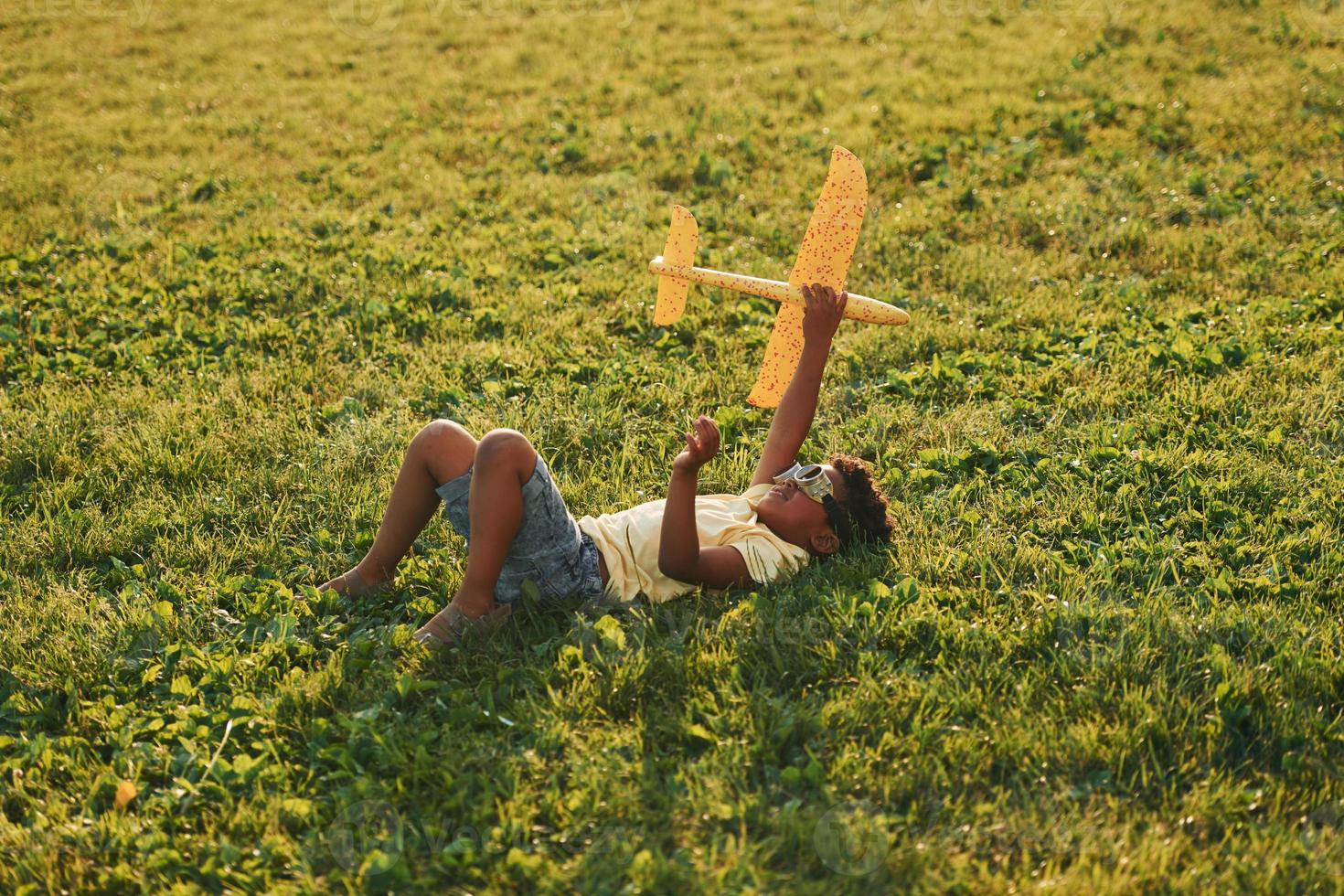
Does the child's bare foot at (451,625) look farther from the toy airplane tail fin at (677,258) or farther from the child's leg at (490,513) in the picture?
the toy airplane tail fin at (677,258)

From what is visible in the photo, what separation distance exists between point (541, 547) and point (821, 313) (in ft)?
4.44

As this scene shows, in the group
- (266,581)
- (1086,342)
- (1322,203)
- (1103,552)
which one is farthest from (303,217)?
(1322,203)

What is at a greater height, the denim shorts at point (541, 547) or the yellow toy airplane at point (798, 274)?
the yellow toy airplane at point (798, 274)

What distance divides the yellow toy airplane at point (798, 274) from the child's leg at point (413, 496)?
1155 millimetres

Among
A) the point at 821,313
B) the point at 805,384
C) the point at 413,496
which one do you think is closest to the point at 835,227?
the point at 821,313

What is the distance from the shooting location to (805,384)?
13.7 ft

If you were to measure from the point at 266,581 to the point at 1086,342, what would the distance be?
409 cm

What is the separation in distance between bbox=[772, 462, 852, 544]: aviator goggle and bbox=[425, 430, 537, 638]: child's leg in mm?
982

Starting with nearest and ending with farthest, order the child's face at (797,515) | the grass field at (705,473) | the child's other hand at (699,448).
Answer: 1. the grass field at (705,473)
2. the child's other hand at (699,448)
3. the child's face at (797,515)

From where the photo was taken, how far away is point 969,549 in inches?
163

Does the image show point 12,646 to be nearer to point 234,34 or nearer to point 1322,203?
point 1322,203

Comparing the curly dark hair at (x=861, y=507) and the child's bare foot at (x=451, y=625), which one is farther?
the curly dark hair at (x=861, y=507)

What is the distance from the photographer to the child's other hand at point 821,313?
414cm

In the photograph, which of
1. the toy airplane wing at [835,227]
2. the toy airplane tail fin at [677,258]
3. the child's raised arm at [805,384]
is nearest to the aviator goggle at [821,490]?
the child's raised arm at [805,384]
